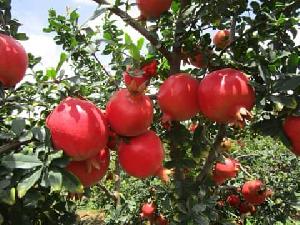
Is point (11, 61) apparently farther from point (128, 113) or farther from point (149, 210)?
point (149, 210)

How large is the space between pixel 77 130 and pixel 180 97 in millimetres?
322

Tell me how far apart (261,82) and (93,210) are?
7489 millimetres

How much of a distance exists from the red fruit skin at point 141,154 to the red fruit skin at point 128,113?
35 millimetres

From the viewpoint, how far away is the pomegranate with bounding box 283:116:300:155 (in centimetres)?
113

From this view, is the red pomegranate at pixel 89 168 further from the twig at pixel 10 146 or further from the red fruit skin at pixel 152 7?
the red fruit skin at pixel 152 7

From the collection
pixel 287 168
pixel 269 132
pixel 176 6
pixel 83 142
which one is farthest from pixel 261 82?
pixel 287 168

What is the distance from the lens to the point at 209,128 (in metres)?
1.97

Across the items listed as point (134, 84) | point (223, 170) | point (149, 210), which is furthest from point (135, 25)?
point (149, 210)

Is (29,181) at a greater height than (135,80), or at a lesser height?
lesser

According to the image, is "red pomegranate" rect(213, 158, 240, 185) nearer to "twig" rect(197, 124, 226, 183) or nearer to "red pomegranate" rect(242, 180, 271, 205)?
"twig" rect(197, 124, 226, 183)

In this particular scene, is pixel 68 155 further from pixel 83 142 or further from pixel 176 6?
pixel 176 6

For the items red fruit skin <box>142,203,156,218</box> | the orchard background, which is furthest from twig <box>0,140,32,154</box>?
red fruit skin <box>142,203,156,218</box>

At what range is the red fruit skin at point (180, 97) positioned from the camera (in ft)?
3.80

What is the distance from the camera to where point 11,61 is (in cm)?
117
